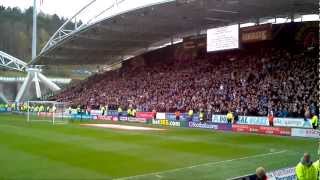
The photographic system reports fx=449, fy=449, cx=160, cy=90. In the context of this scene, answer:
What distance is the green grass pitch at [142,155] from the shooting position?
1540 cm

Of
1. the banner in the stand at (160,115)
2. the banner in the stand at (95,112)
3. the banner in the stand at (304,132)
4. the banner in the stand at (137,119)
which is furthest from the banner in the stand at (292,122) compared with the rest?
the banner in the stand at (95,112)

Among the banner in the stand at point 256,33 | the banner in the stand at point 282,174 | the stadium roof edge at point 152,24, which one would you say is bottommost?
the banner in the stand at point 282,174

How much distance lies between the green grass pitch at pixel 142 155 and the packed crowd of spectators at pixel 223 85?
28.6 feet

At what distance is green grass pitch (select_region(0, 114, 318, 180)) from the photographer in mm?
15398

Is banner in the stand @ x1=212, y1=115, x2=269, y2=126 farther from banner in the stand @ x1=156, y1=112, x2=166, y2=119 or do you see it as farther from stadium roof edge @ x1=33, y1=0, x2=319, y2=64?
stadium roof edge @ x1=33, y1=0, x2=319, y2=64

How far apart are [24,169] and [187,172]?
5741mm

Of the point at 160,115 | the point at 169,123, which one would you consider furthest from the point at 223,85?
the point at 169,123

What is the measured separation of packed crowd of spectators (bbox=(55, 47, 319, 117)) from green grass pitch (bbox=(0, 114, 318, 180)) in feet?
28.6

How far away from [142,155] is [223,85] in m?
24.8

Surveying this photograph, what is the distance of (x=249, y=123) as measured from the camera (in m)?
33.8

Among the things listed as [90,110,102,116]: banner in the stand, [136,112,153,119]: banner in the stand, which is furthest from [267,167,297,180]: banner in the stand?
[90,110,102,116]: banner in the stand

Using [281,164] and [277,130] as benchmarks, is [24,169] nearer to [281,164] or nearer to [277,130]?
[281,164]

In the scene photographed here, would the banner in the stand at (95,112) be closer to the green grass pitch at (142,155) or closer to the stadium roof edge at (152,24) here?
the stadium roof edge at (152,24)

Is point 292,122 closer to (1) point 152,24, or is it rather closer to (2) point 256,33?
(2) point 256,33
